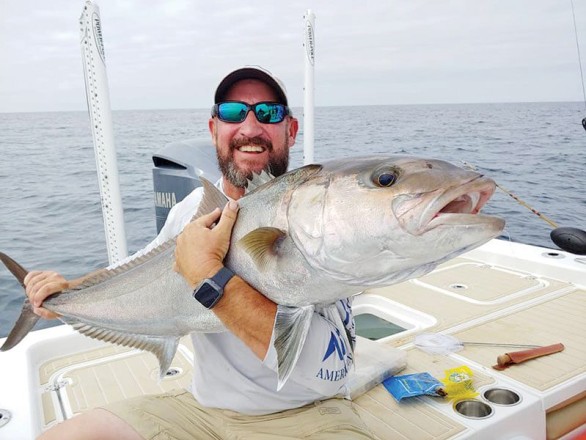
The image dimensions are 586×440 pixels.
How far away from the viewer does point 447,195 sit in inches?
56.7

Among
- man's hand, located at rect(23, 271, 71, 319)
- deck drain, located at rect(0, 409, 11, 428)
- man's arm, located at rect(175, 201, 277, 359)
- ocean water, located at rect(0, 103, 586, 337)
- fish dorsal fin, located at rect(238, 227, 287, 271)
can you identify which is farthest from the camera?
ocean water, located at rect(0, 103, 586, 337)

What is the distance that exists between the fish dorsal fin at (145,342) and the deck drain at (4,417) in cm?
89

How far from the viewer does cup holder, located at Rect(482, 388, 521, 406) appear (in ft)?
10.1

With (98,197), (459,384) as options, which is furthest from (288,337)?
(98,197)

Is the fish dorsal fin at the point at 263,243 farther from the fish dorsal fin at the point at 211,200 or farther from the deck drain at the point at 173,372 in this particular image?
the deck drain at the point at 173,372

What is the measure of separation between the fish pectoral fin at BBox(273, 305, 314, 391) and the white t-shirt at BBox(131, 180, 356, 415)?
342 millimetres

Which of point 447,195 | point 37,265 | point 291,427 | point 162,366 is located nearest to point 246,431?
point 291,427

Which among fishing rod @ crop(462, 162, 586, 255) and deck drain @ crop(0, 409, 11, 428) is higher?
fishing rod @ crop(462, 162, 586, 255)

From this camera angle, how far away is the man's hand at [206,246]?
198cm

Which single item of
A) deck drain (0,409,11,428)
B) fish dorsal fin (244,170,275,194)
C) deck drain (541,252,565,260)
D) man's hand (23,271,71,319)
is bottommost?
deck drain (0,409,11,428)

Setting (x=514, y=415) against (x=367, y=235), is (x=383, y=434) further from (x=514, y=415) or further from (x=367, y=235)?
(x=367, y=235)

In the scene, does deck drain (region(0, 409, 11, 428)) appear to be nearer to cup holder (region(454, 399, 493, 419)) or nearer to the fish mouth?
cup holder (region(454, 399, 493, 419))

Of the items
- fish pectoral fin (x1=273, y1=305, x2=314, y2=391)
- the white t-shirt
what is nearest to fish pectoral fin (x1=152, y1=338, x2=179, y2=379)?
the white t-shirt

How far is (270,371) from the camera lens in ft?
8.06
